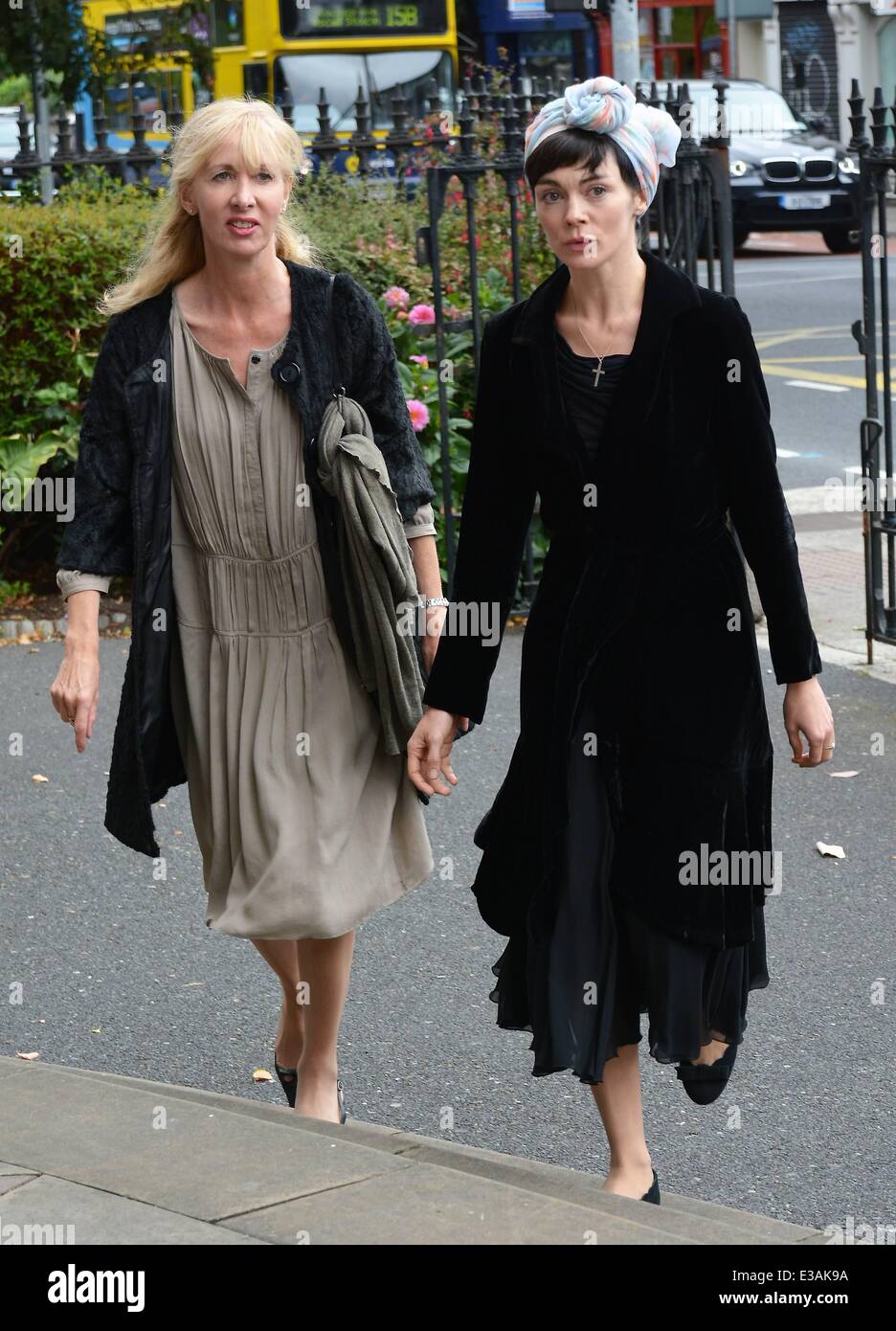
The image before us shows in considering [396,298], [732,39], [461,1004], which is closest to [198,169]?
[461,1004]

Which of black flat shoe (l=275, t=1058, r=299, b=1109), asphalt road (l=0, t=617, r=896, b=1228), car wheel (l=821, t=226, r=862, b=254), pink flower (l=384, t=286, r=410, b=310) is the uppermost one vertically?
pink flower (l=384, t=286, r=410, b=310)

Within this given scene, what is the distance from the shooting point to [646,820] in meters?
3.31

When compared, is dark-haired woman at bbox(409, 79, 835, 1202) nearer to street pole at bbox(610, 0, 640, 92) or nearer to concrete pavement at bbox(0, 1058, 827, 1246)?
concrete pavement at bbox(0, 1058, 827, 1246)

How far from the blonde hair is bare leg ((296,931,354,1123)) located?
4.20 feet

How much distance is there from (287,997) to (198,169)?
1.63 metres

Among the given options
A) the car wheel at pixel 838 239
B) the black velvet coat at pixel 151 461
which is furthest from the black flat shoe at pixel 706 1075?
the car wheel at pixel 838 239

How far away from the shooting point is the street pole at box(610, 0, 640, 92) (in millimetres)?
10695

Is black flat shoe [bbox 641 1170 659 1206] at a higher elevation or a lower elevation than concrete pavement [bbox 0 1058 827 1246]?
lower

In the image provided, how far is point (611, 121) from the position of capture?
3.16 metres

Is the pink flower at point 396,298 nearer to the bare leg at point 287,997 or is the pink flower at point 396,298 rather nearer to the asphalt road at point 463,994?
the asphalt road at point 463,994

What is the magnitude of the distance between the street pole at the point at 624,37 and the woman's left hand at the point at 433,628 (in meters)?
7.56

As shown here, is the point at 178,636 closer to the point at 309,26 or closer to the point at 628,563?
the point at 628,563

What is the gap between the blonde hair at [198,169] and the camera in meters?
3.48

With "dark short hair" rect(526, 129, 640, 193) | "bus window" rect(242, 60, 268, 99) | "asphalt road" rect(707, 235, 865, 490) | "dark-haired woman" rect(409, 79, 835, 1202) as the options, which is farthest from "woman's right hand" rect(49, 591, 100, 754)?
"bus window" rect(242, 60, 268, 99)
